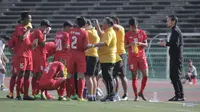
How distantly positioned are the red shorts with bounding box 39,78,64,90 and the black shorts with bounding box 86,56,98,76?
66 cm

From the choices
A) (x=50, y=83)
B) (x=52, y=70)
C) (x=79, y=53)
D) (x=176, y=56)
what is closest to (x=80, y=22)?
(x=79, y=53)

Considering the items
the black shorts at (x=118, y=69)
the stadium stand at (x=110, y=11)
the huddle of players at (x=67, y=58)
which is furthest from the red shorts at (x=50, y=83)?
the stadium stand at (x=110, y=11)

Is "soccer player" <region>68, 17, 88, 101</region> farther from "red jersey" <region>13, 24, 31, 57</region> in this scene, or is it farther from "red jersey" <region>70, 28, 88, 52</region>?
"red jersey" <region>13, 24, 31, 57</region>

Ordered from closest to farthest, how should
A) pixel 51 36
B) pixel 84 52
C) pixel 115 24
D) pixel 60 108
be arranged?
pixel 60 108, pixel 84 52, pixel 115 24, pixel 51 36

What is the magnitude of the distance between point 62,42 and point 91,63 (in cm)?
87

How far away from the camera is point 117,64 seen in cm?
1695

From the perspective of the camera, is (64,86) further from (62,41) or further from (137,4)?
(137,4)

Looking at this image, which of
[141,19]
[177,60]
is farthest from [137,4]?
[177,60]

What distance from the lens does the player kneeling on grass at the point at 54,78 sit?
15859 mm

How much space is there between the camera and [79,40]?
52.1 ft

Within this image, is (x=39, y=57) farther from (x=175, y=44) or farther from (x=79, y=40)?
(x=175, y=44)

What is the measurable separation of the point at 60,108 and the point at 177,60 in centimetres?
543

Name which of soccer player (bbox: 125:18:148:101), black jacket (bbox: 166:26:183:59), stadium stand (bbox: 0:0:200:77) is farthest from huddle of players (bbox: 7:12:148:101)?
stadium stand (bbox: 0:0:200:77)

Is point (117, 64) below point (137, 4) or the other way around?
below
